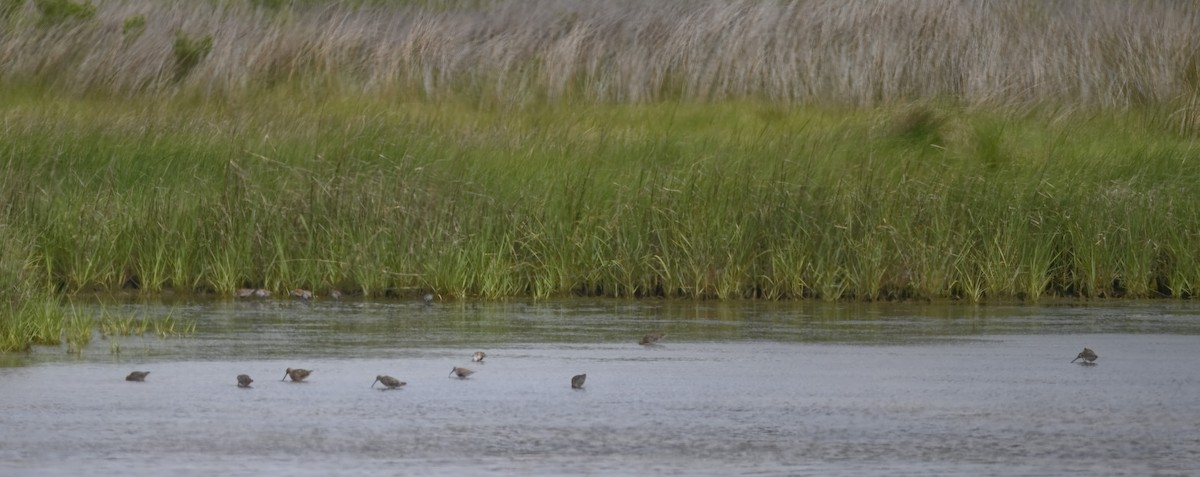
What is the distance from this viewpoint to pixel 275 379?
8.29 metres

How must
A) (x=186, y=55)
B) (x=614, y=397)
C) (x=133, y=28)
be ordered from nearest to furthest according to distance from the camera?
(x=614, y=397)
(x=186, y=55)
(x=133, y=28)

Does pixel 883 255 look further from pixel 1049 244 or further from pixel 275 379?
pixel 275 379

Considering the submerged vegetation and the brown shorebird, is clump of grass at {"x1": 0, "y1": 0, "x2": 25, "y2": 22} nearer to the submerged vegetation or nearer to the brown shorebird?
the submerged vegetation

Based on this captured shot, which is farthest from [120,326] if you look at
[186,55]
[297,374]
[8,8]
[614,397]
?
[8,8]

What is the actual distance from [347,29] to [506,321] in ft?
33.0

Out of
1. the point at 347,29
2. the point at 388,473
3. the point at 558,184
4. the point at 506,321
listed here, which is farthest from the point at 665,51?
the point at 388,473

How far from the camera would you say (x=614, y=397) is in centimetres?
795

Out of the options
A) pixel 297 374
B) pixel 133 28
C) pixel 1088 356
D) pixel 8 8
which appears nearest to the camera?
pixel 297 374

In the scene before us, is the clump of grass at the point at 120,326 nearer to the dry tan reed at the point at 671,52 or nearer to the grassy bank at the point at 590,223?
the grassy bank at the point at 590,223

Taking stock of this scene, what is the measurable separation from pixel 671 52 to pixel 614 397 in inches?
476

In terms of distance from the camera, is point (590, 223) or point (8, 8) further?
point (8, 8)

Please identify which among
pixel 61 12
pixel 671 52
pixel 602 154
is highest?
pixel 61 12

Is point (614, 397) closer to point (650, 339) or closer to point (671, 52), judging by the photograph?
point (650, 339)

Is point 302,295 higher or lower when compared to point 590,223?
lower
